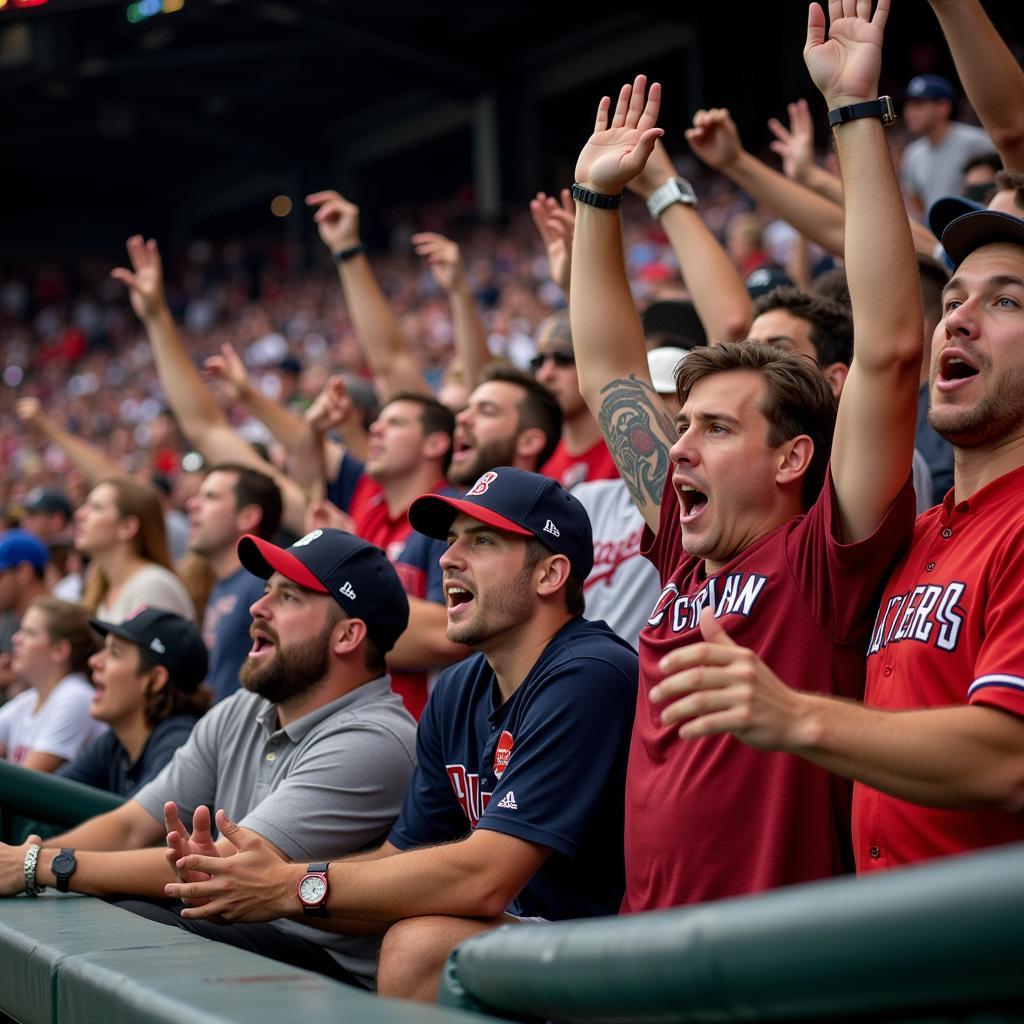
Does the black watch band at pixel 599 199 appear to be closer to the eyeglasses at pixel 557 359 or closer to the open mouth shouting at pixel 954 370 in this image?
the open mouth shouting at pixel 954 370

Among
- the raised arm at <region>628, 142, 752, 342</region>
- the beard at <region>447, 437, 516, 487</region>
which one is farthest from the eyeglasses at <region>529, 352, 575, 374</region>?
the raised arm at <region>628, 142, 752, 342</region>

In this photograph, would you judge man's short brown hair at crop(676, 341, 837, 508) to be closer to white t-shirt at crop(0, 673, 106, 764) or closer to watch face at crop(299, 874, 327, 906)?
watch face at crop(299, 874, 327, 906)

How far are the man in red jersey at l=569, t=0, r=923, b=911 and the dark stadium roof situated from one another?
11.1 m

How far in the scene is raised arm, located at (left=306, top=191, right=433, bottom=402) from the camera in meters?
5.68

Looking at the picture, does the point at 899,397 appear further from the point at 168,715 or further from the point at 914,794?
the point at 168,715

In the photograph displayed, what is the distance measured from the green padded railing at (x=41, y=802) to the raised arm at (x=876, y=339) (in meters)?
2.63

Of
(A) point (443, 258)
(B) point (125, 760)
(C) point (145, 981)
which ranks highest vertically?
(A) point (443, 258)

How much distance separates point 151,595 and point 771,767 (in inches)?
151

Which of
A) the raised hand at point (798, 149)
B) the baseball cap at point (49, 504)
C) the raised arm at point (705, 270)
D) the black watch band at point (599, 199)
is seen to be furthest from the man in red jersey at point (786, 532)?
the baseball cap at point (49, 504)

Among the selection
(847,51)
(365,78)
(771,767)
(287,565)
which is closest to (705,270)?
(287,565)

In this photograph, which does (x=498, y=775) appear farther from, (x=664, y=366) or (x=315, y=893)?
(x=664, y=366)

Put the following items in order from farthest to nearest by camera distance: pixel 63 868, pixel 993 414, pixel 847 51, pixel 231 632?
pixel 231 632, pixel 63 868, pixel 847 51, pixel 993 414

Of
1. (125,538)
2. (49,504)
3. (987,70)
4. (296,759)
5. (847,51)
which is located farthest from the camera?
(49,504)

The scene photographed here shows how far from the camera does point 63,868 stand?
10.6 ft
